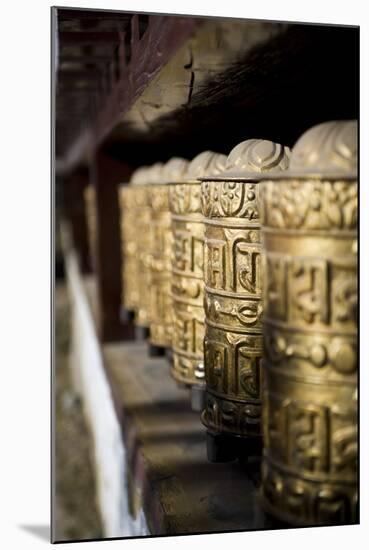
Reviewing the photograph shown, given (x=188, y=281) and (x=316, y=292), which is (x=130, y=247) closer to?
(x=188, y=281)

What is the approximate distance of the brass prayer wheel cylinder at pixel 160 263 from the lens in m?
3.15

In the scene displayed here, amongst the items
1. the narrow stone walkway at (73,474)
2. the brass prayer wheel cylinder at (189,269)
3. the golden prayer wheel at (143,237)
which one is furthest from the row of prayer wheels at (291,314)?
the narrow stone walkway at (73,474)

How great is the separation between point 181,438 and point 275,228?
1397mm

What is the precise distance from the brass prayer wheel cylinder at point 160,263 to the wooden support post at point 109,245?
144cm

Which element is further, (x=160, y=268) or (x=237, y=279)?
(x=160, y=268)

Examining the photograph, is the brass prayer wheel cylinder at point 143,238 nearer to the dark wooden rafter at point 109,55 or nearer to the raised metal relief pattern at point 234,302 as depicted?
A: the dark wooden rafter at point 109,55

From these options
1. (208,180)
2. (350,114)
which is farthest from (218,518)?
(350,114)

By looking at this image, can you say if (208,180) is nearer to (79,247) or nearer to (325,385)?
(325,385)

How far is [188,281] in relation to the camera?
252cm

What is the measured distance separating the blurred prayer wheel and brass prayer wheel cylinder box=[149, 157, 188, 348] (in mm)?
499

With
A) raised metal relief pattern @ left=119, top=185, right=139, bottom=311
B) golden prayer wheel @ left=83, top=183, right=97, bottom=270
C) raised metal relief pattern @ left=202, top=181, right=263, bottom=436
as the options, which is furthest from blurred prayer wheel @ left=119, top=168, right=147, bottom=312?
raised metal relief pattern @ left=202, top=181, right=263, bottom=436

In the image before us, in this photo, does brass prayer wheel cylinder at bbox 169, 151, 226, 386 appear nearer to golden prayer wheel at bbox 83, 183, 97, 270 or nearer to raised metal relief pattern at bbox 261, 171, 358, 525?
raised metal relief pattern at bbox 261, 171, 358, 525

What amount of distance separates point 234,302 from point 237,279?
0.06 meters

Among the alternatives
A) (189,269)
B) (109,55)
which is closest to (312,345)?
(189,269)
